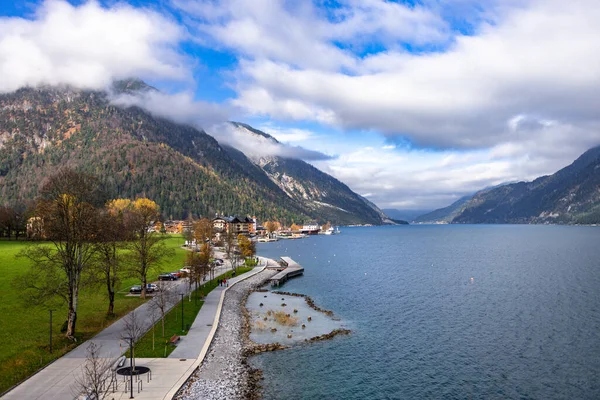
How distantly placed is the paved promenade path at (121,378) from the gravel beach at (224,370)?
2.88ft

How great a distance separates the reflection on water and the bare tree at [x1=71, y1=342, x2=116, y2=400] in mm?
20031

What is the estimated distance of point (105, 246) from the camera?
183 feet

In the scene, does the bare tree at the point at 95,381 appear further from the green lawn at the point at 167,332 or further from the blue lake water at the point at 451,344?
the blue lake water at the point at 451,344

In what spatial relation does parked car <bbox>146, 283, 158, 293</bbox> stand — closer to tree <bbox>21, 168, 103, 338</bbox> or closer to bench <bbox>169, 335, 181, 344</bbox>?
tree <bbox>21, 168, 103, 338</bbox>

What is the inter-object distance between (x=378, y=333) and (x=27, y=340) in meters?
40.0

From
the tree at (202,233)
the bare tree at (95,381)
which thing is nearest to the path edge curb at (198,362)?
the bare tree at (95,381)

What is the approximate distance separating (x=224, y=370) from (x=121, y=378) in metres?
9.29

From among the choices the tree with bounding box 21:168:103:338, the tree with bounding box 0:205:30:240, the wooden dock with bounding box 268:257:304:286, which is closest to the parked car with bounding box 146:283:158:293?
the tree with bounding box 21:168:103:338

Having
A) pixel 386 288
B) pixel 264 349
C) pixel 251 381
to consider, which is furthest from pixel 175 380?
pixel 386 288

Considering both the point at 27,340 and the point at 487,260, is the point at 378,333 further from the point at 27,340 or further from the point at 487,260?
the point at 487,260

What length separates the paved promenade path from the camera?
100 ft

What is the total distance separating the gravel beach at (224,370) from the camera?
111 feet

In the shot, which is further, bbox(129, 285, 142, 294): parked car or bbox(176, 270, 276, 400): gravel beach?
bbox(129, 285, 142, 294): parked car

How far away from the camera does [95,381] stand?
26859 millimetres
